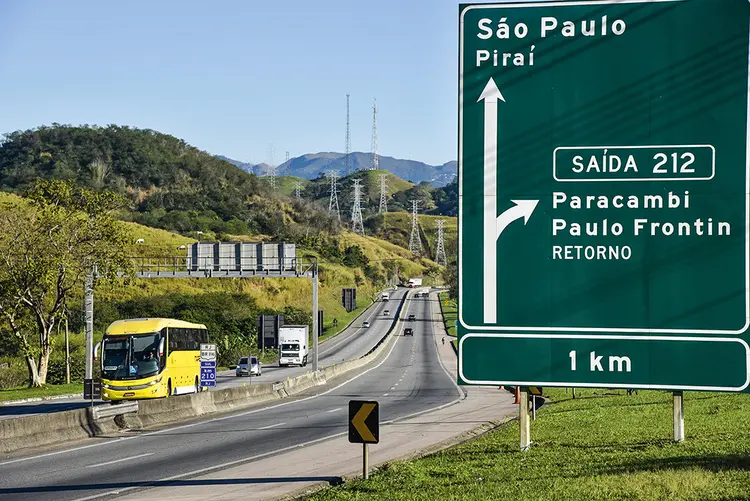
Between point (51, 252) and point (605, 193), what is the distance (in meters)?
50.6

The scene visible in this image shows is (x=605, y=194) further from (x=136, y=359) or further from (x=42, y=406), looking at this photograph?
(x=42, y=406)

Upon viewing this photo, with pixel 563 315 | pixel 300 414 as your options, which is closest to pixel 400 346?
pixel 300 414

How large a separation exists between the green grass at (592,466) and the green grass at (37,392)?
28.8 meters

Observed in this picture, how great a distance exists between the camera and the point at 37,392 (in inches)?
→ 1994

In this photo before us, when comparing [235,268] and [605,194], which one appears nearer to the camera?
[605,194]

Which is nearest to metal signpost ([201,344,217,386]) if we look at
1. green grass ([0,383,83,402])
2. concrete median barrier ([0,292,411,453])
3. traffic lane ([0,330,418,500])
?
concrete median barrier ([0,292,411,453])

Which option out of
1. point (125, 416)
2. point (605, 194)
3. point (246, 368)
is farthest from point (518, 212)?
point (246, 368)

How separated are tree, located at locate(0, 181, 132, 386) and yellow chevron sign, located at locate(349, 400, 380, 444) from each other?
3915cm

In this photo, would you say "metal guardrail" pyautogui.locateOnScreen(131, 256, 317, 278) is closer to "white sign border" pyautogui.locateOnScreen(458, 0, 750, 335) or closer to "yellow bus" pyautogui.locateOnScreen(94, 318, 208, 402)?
"yellow bus" pyautogui.locateOnScreen(94, 318, 208, 402)

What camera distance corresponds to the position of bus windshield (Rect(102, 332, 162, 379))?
133 ft

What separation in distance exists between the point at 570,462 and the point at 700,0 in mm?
10687

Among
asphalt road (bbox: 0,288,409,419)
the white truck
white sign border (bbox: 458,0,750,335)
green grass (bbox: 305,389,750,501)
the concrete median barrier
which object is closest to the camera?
white sign border (bbox: 458,0,750,335)

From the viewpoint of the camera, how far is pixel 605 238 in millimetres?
8172

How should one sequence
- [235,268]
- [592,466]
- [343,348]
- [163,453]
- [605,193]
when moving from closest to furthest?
[605,193] → [592,466] → [163,453] → [235,268] → [343,348]
